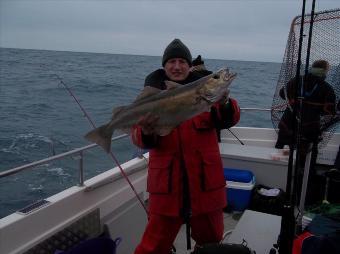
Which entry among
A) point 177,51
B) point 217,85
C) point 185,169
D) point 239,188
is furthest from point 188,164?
point 239,188

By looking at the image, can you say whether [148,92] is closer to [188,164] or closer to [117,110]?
[117,110]

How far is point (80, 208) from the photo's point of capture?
3777 mm

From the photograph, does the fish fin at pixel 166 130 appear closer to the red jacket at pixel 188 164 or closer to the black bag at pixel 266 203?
the red jacket at pixel 188 164

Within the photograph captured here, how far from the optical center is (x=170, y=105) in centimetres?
285

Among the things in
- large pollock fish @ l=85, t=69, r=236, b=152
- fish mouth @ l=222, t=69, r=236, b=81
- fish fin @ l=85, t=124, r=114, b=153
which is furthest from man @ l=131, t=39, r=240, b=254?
fish mouth @ l=222, t=69, r=236, b=81

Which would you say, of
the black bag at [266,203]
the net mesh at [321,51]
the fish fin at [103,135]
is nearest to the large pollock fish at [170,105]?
the fish fin at [103,135]

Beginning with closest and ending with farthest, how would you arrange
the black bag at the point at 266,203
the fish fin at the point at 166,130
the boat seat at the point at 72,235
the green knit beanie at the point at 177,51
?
the fish fin at the point at 166,130 → the green knit beanie at the point at 177,51 → the boat seat at the point at 72,235 → the black bag at the point at 266,203

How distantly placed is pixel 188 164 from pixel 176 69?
2.64 ft

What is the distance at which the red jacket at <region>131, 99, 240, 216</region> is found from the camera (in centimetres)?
304

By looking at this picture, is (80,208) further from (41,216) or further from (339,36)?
(339,36)

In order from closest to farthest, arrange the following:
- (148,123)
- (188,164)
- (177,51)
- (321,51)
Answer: (148,123), (188,164), (177,51), (321,51)

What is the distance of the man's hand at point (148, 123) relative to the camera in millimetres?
2891

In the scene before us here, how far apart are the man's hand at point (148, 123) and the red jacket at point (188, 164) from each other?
91mm

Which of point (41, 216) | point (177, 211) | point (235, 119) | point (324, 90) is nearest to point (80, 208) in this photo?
point (41, 216)
